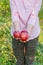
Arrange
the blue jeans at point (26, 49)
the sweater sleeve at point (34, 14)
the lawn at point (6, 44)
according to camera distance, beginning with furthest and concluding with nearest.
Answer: the lawn at point (6, 44) < the blue jeans at point (26, 49) < the sweater sleeve at point (34, 14)

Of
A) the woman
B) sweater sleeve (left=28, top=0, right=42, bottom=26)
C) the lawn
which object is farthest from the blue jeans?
the lawn

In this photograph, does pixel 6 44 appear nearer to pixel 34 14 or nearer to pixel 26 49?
pixel 26 49

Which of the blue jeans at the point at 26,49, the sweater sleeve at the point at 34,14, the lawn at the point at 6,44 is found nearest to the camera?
the sweater sleeve at the point at 34,14

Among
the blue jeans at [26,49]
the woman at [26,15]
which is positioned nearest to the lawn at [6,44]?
the blue jeans at [26,49]

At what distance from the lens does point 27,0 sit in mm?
2764

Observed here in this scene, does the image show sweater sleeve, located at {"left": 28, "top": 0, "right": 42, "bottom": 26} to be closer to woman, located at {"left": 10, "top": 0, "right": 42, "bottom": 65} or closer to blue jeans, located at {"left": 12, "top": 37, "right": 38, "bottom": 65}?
woman, located at {"left": 10, "top": 0, "right": 42, "bottom": 65}

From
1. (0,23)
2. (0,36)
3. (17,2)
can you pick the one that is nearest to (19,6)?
(17,2)

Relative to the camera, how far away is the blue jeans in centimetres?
295

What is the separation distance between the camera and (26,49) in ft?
9.88

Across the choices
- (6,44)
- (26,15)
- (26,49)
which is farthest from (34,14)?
(6,44)

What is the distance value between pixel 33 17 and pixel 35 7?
0.37ft

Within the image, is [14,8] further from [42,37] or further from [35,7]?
[42,37]

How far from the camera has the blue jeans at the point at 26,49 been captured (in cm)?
295

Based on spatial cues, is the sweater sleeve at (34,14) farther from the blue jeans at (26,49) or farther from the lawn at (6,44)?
the lawn at (6,44)
